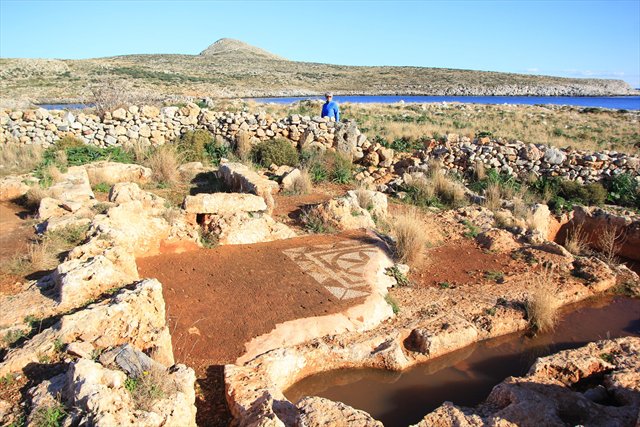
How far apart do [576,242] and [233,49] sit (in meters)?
95.0

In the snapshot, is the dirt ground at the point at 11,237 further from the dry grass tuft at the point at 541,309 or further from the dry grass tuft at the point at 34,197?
the dry grass tuft at the point at 541,309

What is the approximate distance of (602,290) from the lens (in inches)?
281

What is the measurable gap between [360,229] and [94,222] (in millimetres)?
4322

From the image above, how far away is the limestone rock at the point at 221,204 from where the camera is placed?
25.1 ft

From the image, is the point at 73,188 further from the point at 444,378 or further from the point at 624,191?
the point at 624,191

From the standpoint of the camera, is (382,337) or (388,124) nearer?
(382,337)

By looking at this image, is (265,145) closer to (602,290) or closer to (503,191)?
(503,191)

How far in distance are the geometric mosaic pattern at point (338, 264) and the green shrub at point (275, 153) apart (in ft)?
18.3

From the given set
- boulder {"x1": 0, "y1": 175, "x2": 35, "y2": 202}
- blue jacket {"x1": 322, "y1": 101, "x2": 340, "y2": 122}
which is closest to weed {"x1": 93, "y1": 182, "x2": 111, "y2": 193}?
boulder {"x1": 0, "y1": 175, "x2": 35, "y2": 202}

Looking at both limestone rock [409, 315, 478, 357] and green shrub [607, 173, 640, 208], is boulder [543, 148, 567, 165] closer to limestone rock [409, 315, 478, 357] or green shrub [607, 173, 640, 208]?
green shrub [607, 173, 640, 208]

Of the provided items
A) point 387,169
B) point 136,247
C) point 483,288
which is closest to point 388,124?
point 387,169

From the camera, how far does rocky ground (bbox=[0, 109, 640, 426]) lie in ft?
11.4

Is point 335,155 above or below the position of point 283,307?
above

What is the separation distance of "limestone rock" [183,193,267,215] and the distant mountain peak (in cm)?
8626
